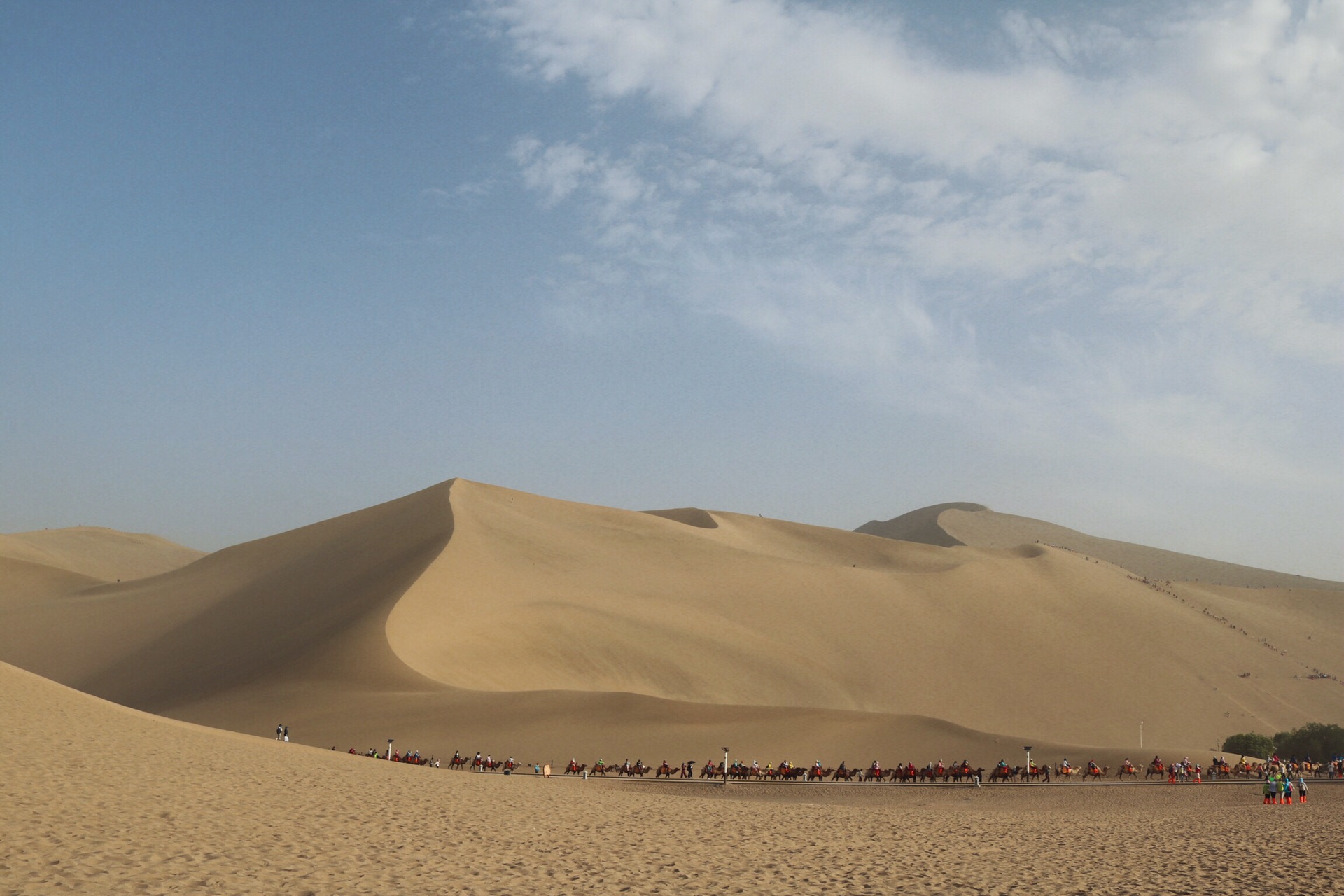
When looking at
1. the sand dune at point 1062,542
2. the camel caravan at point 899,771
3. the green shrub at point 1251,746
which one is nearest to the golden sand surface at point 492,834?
the camel caravan at point 899,771

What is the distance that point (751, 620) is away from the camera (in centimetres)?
5631

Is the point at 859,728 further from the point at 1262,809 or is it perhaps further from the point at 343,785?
the point at 343,785

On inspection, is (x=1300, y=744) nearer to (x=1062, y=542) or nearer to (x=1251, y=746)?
(x=1251, y=746)

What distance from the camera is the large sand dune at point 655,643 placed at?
3881cm

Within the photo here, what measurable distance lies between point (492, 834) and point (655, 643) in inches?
1275

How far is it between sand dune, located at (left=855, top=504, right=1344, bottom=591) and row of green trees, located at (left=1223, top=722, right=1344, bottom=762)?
66.2m

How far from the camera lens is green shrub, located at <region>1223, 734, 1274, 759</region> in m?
47.9

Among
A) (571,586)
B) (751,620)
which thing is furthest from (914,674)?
(571,586)

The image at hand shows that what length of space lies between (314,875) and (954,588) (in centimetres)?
5753

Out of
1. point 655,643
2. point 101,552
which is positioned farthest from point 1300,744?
point 101,552

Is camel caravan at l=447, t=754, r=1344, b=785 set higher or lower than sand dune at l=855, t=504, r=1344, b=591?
lower

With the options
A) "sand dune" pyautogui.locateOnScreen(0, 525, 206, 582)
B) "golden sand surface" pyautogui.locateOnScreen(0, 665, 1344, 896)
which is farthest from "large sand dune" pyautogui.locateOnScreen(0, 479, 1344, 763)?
"sand dune" pyautogui.locateOnScreen(0, 525, 206, 582)

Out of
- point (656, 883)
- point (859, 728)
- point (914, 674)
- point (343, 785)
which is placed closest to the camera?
point (656, 883)

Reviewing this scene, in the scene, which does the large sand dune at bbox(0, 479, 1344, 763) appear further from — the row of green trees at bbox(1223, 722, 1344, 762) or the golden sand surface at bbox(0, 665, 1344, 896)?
the golden sand surface at bbox(0, 665, 1344, 896)
